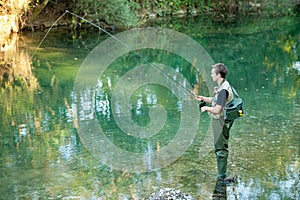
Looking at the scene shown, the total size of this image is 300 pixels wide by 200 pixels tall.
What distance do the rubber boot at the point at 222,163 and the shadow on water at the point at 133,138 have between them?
Result: 0.41 feet

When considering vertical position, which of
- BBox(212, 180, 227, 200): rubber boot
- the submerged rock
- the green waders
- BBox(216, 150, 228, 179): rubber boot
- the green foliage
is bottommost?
BBox(212, 180, 227, 200): rubber boot

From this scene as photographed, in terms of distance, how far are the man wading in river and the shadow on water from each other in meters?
0.37

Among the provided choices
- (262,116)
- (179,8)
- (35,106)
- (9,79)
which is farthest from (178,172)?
(179,8)

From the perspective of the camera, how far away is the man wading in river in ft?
16.7

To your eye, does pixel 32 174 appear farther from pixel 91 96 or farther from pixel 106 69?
pixel 106 69

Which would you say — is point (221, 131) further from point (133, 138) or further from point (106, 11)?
point (106, 11)

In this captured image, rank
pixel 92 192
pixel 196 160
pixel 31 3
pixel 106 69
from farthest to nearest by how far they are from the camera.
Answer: pixel 31 3
pixel 106 69
pixel 196 160
pixel 92 192

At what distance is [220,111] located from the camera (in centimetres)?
511

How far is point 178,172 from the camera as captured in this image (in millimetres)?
5871

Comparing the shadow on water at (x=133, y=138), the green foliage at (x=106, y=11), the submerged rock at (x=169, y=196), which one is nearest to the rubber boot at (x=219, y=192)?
the shadow on water at (x=133, y=138)

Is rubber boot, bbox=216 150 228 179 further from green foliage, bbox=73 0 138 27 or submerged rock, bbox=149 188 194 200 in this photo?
green foliage, bbox=73 0 138 27

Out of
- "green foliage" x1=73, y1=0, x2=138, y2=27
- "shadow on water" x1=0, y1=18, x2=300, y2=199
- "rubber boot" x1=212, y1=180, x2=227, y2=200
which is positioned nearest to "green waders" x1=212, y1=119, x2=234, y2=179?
"rubber boot" x1=212, y1=180, x2=227, y2=200

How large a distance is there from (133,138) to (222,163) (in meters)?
2.12

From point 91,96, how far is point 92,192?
446 cm
